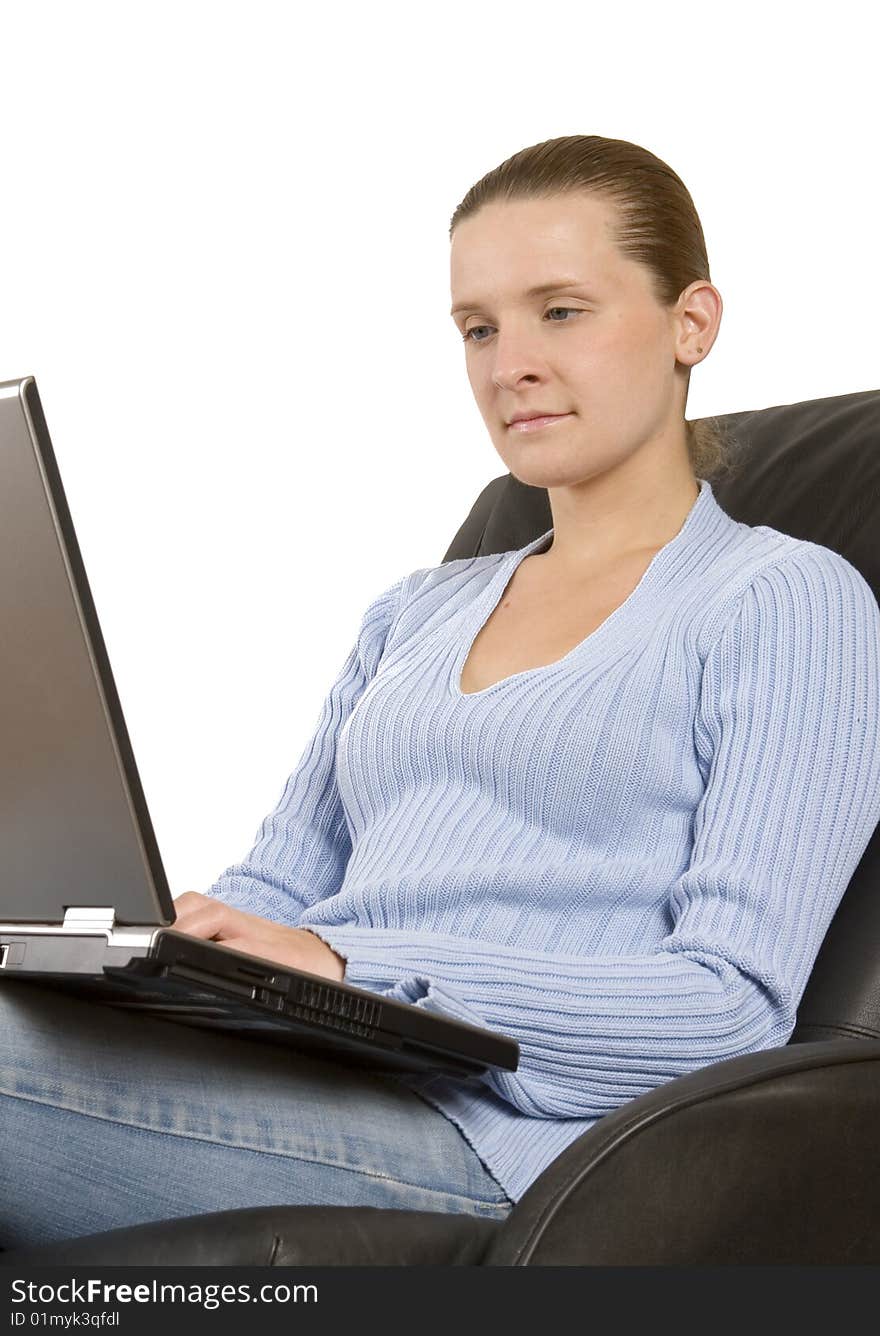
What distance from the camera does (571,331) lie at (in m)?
1.49

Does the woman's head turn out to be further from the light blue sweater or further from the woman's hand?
the woman's hand

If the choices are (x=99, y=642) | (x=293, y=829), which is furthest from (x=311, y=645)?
(x=99, y=642)

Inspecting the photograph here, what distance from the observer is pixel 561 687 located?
140 centimetres

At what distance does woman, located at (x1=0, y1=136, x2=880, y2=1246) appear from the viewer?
41.4 inches

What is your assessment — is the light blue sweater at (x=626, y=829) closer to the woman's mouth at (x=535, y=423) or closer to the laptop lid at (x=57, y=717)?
the woman's mouth at (x=535, y=423)

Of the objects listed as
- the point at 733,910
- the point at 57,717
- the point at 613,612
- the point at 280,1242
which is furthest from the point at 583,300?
the point at 280,1242

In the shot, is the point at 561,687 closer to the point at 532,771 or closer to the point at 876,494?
the point at 532,771

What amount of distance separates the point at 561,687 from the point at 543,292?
14.9 inches

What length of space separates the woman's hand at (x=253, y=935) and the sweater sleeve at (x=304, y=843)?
292 millimetres

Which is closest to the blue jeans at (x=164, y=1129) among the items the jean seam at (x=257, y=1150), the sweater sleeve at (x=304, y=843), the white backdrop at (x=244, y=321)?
the jean seam at (x=257, y=1150)

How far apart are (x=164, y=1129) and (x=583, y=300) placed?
0.84 m

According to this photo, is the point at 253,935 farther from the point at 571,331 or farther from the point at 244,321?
the point at 244,321

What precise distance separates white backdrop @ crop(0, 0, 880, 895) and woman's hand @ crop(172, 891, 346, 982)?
5.35ft

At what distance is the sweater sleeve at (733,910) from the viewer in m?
1.18
